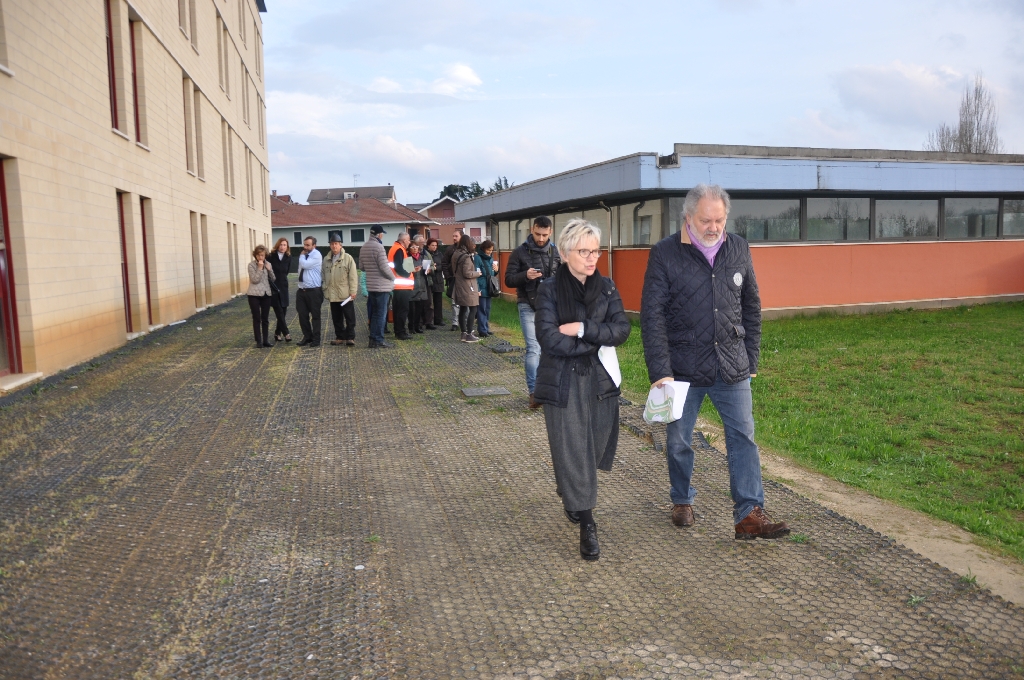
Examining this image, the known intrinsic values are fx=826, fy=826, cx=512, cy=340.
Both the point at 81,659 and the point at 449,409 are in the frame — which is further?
the point at 449,409

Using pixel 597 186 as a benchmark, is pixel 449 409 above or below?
below

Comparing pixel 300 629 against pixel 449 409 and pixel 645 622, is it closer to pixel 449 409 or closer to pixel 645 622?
pixel 645 622

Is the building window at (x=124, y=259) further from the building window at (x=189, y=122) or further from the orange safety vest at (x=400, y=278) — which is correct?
the building window at (x=189, y=122)

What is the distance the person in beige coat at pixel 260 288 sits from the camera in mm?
13062

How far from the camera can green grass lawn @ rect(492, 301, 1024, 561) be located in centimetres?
581

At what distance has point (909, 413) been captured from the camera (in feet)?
27.1

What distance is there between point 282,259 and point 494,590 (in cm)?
1181

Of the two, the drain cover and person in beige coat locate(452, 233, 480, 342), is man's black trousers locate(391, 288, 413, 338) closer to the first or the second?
person in beige coat locate(452, 233, 480, 342)

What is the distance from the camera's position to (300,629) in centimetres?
362

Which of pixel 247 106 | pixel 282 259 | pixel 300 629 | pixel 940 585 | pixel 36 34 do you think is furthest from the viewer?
pixel 247 106

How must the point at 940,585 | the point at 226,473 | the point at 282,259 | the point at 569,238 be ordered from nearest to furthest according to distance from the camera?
the point at 940,585, the point at 569,238, the point at 226,473, the point at 282,259

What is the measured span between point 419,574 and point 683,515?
5.34 feet

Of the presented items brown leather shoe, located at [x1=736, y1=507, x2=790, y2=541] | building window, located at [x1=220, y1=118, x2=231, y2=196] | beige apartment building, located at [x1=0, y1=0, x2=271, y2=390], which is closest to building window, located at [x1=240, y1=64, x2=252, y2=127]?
building window, located at [x1=220, y1=118, x2=231, y2=196]

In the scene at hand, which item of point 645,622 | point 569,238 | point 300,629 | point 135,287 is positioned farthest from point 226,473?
point 135,287
